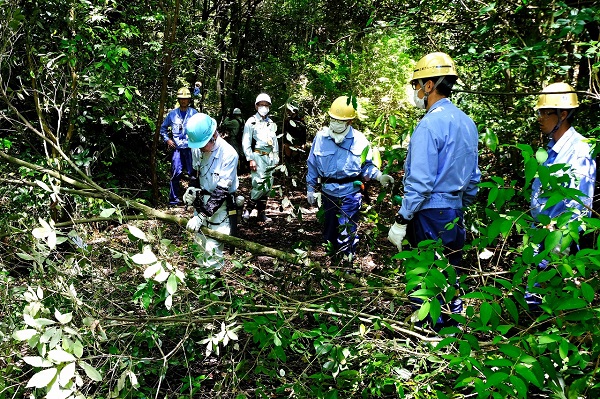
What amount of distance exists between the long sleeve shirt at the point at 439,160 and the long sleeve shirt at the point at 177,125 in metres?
6.39

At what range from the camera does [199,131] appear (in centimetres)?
467

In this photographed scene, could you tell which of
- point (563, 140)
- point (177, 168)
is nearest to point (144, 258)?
point (563, 140)

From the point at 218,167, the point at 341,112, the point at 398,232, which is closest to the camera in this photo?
the point at 398,232

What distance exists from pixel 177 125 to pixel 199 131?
4822mm

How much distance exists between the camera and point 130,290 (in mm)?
3713

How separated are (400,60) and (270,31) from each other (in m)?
5.95

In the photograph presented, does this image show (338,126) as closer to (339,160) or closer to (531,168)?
(339,160)

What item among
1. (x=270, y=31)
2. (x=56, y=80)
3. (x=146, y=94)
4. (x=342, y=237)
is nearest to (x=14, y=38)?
(x=56, y=80)

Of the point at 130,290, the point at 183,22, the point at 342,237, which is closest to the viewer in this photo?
the point at 130,290

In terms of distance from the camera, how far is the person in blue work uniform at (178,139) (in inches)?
358

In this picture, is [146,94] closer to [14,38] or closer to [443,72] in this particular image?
[14,38]

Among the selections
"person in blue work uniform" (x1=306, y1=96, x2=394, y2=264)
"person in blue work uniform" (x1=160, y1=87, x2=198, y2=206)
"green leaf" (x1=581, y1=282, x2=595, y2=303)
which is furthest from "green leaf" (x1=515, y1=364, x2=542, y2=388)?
"person in blue work uniform" (x1=160, y1=87, x2=198, y2=206)

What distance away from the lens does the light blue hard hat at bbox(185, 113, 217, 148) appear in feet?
15.3

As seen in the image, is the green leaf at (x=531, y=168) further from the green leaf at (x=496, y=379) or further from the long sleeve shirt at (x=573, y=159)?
the long sleeve shirt at (x=573, y=159)
